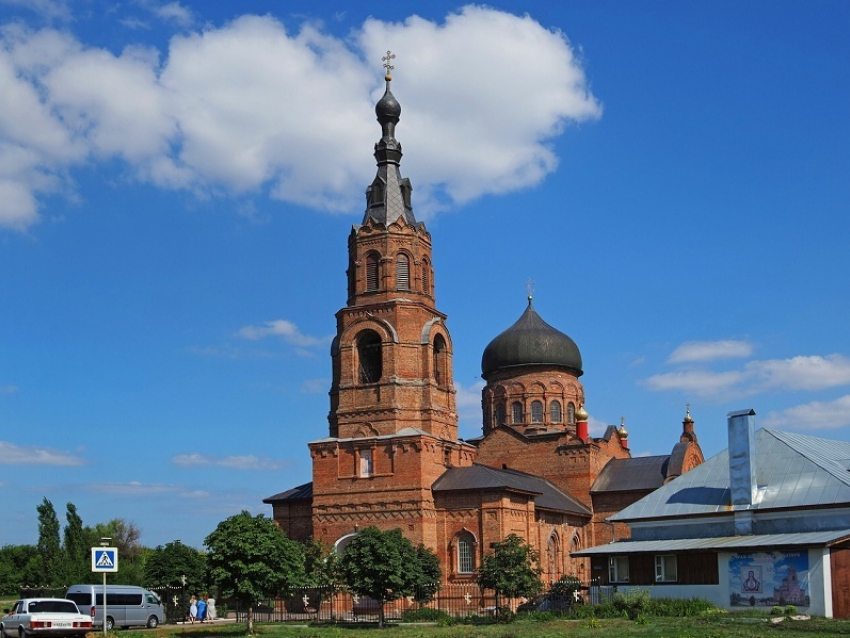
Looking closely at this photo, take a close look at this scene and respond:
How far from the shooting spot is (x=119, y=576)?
2159 inches

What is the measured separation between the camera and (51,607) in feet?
86.5

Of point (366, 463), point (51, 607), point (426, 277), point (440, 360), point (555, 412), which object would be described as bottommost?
point (51, 607)

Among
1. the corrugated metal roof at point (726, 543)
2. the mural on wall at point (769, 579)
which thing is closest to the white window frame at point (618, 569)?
the corrugated metal roof at point (726, 543)

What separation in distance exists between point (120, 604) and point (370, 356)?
15308 millimetres

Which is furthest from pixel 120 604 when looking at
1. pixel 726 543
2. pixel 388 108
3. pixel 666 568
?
pixel 388 108

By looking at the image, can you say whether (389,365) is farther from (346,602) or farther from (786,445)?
(786,445)

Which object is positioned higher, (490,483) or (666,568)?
(490,483)

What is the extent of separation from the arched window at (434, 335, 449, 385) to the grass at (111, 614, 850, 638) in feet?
49.6

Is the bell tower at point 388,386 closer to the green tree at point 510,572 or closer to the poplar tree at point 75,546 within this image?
the green tree at point 510,572

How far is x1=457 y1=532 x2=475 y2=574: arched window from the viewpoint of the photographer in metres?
42.0

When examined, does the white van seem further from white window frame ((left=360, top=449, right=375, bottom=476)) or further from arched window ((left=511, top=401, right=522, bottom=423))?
arched window ((left=511, top=401, right=522, bottom=423))

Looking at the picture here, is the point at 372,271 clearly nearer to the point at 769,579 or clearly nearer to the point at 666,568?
the point at 666,568

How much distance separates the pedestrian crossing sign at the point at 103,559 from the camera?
923 inches

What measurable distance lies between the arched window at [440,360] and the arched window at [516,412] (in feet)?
41.1
